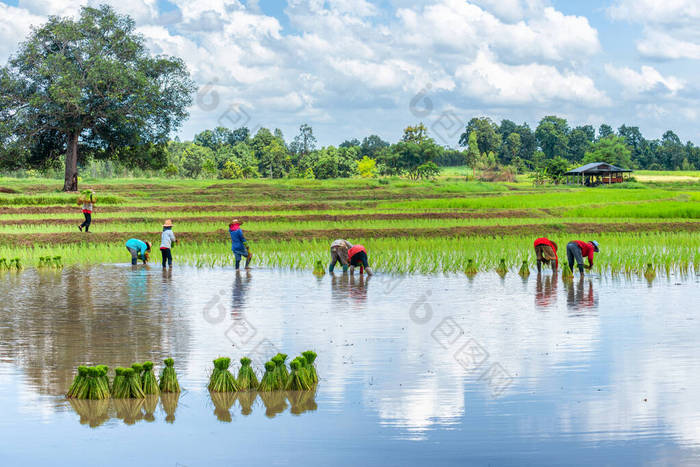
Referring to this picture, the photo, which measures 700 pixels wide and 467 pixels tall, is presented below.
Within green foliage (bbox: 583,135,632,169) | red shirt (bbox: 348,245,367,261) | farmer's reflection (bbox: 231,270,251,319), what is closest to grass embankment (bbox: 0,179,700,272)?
red shirt (bbox: 348,245,367,261)

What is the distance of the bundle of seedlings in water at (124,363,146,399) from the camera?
617 cm

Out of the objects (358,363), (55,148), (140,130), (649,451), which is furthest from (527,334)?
(55,148)

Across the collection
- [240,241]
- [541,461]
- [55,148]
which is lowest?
[541,461]

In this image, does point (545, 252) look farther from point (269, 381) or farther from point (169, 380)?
point (169, 380)

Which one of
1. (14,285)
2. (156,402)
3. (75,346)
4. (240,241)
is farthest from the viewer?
(240,241)

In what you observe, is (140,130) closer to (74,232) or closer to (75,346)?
(74,232)

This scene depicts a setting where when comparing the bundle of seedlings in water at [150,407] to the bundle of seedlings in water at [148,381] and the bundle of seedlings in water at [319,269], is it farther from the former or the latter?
the bundle of seedlings in water at [319,269]

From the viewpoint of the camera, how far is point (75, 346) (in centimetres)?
832

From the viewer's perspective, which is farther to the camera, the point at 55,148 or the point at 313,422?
the point at 55,148

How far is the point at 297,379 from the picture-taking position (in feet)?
21.0

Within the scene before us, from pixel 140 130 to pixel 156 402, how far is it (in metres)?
42.6

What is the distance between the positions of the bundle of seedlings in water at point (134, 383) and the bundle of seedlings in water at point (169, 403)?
0.57ft

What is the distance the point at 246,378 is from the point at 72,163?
42.6 m

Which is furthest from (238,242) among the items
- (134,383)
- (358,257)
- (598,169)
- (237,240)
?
(598,169)
